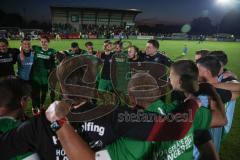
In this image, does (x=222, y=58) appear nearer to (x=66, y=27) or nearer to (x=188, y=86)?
(x=188, y=86)

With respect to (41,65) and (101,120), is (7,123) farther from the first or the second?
(41,65)

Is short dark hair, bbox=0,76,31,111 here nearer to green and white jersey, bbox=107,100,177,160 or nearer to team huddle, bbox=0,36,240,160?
team huddle, bbox=0,36,240,160

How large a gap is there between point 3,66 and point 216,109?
698 cm

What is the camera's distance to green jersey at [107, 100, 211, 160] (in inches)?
62.2

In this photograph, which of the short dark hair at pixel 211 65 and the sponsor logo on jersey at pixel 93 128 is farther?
the short dark hair at pixel 211 65

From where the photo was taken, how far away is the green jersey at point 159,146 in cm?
158

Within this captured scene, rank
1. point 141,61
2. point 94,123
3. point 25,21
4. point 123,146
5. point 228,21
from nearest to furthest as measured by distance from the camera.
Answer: point 123,146, point 94,123, point 141,61, point 25,21, point 228,21

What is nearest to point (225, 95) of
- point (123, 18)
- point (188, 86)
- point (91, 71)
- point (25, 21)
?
point (188, 86)

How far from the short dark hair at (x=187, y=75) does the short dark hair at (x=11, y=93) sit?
1.17 meters

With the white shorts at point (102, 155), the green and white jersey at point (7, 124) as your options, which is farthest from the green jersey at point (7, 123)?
the white shorts at point (102, 155)

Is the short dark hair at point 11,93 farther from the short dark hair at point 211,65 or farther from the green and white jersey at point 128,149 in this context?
the short dark hair at point 211,65

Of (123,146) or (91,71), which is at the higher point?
(91,71)

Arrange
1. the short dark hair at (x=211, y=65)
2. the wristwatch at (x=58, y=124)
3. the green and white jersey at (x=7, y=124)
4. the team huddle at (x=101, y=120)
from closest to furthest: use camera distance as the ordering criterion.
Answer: the wristwatch at (x=58, y=124) < the team huddle at (x=101, y=120) < the green and white jersey at (x=7, y=124) < the short dark hair at (x=211, y=65)

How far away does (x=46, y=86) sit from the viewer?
8.20 metres
